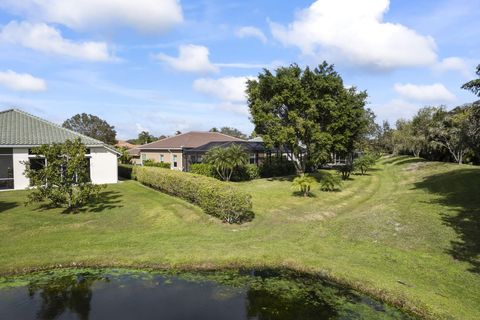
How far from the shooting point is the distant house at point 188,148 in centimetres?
4009

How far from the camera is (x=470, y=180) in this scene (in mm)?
27656

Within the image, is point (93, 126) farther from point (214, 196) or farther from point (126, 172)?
point (214, 196)

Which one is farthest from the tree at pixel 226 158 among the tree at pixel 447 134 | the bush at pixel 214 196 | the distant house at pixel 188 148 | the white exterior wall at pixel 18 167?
the tree at pixel 447 134

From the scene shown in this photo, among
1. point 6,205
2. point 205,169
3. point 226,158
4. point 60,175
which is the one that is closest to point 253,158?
point 205,169

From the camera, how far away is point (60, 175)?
63.7ft

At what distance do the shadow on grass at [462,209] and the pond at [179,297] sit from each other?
5394 mm

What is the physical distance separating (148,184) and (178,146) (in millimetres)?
13313

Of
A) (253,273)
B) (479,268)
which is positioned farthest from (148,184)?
(479,268)

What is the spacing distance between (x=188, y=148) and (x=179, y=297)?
31594 mm

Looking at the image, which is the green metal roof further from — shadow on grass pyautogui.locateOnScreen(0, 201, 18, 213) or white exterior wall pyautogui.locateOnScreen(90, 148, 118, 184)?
shadow on grass pyautogui.locateOnScreen(0, 201, 18, 213)

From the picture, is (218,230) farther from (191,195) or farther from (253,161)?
(253,161)

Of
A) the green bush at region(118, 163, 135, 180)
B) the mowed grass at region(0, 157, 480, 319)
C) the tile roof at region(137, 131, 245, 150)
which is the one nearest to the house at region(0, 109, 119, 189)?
the green bush at region(118, 163, 135, 180)

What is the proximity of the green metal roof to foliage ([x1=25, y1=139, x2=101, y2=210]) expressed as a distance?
390 inches

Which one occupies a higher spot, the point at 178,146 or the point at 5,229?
the point at 178,146
